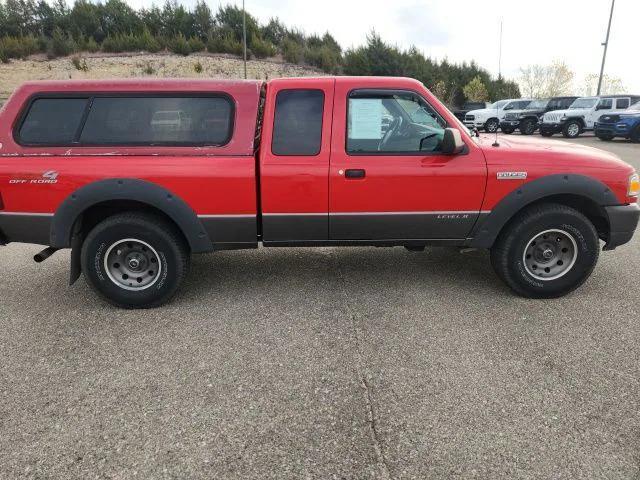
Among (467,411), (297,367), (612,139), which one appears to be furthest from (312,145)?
(612,139)

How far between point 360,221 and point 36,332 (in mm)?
2657

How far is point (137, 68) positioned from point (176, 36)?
6.64m

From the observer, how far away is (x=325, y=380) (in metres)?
2.87

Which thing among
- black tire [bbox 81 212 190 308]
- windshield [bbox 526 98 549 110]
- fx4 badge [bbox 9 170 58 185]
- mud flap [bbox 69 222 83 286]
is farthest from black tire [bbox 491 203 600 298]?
windshield [bbox 526 98 549 110]

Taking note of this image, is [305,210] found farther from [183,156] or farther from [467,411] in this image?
[467,411]

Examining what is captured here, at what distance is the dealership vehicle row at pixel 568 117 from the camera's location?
57.9ft

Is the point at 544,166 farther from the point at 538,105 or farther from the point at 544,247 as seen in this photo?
the point at 538,105

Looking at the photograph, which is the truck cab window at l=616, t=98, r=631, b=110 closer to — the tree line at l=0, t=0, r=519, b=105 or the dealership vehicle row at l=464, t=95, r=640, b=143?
the dealership vehicle row at l=464, t=95, r=640, b=143

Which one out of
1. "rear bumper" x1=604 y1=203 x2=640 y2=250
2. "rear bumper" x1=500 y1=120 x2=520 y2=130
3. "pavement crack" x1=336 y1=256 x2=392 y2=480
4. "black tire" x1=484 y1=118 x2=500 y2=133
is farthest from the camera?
"black tire" x1=484 y1=118 x2=500 y2=133

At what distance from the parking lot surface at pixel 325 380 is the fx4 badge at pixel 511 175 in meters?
1.05

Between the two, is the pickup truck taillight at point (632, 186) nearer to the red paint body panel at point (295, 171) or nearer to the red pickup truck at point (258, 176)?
the red pickup truck at point (258, 176)

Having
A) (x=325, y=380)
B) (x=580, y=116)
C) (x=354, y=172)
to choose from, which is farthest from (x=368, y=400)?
(x=580, y=116)

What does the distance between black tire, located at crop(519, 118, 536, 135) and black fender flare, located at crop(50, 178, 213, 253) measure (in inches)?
893

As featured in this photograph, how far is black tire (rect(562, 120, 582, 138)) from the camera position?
19984 millimetres
